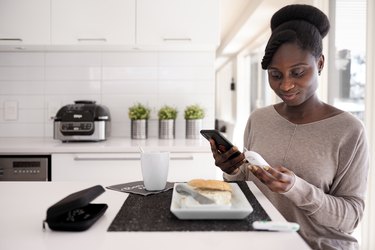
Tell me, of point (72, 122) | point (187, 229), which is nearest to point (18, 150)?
point (72, 122)

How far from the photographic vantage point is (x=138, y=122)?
2729 millimetres

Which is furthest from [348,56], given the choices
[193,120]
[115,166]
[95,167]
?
[95,167]

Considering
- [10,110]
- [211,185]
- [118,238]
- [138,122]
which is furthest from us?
[10,110]

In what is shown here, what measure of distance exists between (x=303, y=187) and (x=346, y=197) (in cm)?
21

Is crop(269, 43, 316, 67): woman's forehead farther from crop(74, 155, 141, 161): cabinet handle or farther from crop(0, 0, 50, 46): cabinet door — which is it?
crop(0, 0, 50, 46): cabinet door

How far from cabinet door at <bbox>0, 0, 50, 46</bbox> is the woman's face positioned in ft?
6.52

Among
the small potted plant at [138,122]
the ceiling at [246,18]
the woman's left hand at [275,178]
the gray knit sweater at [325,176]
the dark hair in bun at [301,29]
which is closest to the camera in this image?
the woman's left hand at [275,178]

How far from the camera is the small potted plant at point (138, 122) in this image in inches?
107

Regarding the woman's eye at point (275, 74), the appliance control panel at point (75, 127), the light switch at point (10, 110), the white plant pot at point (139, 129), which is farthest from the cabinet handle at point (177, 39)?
the woman's eye at point (275, 74)

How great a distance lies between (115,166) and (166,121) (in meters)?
0.59

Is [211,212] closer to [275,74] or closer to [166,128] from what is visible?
[275,74]

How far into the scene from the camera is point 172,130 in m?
2.78

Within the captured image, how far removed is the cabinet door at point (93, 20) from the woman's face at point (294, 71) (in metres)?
1.65

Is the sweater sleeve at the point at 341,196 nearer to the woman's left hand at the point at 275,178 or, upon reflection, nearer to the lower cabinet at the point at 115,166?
the woman's left hand at the point at 275,178
